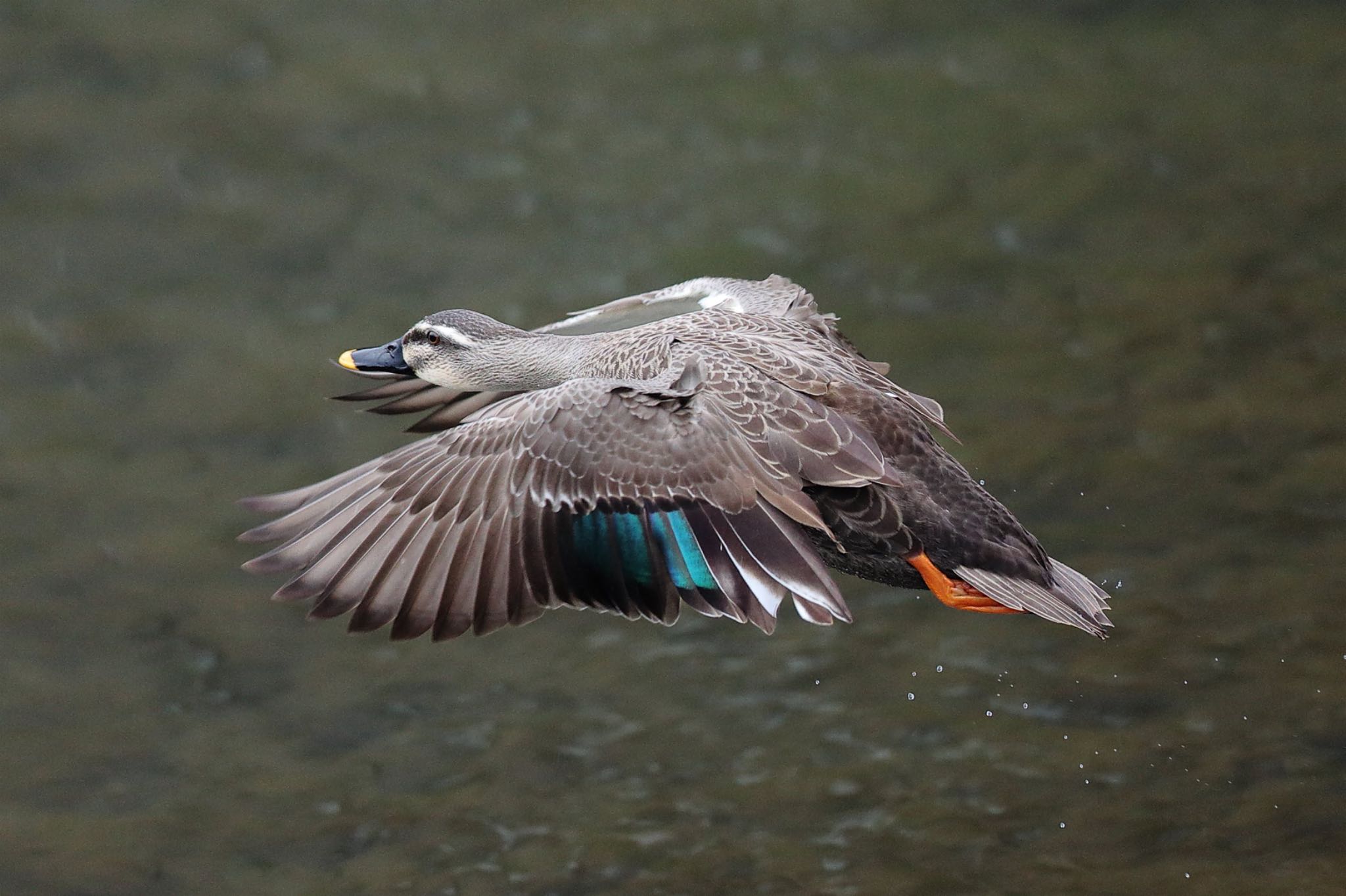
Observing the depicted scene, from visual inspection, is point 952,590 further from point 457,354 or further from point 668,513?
point 457,354

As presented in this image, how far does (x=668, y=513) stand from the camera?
18.1 ft

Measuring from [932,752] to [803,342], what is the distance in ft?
8.45

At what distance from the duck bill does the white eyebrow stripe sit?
0.19 meters

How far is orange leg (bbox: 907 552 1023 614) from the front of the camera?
5.67 m

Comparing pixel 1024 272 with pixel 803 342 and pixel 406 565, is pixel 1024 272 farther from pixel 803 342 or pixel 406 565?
pixel 406 565

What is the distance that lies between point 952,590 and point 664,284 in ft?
19.5

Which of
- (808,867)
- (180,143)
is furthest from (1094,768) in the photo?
(180,143)

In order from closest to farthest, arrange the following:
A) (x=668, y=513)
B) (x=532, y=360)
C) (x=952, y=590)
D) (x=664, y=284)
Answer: (x=668, y=513), (x=952, y=590), (x=532, y=360), (x=664, y=284)

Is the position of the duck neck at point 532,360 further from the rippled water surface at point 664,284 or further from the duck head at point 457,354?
the rippled water surface at point 664,284

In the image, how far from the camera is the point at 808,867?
730 cm

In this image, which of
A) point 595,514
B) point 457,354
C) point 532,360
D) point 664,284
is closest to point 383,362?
point 457,354

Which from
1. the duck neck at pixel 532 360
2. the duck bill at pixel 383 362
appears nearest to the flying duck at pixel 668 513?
the duck neck at pixel 532 360

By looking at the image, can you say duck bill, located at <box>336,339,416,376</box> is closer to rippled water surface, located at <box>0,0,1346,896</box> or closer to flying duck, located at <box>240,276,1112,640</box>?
flying duck, located at <box>240,276,1112,640</box>

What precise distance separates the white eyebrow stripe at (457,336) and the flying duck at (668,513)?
61 cm
